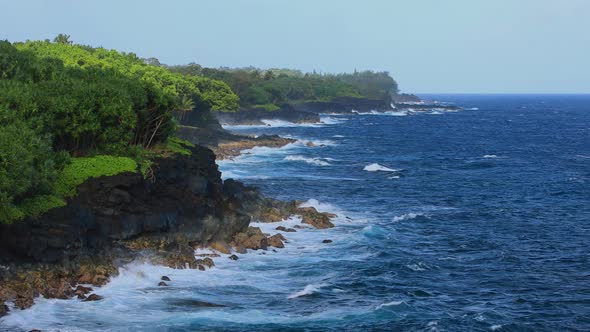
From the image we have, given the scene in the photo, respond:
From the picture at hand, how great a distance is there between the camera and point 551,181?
8925 cm

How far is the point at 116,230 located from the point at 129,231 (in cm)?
97

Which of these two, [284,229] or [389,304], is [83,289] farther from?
[284,229]

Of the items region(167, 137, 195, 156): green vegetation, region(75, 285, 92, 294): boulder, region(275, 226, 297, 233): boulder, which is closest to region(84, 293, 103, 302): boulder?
region(75, 285, 92, 294): boulder

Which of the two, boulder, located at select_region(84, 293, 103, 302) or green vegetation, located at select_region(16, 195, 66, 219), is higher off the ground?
green vegetation, located at select_region(16, 195, 66, 219)

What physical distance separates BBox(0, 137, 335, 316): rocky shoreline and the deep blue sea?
4.76 feet

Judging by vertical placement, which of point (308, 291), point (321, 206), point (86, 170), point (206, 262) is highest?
point (86, 170)

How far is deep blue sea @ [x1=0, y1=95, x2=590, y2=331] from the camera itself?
3725 cm

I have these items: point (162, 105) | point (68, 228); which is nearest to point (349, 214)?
point (162, 105)

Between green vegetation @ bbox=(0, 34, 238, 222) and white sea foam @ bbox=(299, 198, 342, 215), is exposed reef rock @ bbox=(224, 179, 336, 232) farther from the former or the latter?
green vegetation @ bbox=(0, 34, 238, 222)

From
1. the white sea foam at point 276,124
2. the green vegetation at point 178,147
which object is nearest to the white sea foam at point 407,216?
the green vegetation at point 178,147

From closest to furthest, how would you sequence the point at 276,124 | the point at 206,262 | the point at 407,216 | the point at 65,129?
1. the point at 206,262
2. the point at 65,129
3. the point at 407,216
4. the point at 276,124

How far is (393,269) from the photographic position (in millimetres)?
47812

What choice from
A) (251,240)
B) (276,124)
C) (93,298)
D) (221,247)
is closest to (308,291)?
(221,247)

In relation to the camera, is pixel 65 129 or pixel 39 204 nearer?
pixel 39 204
